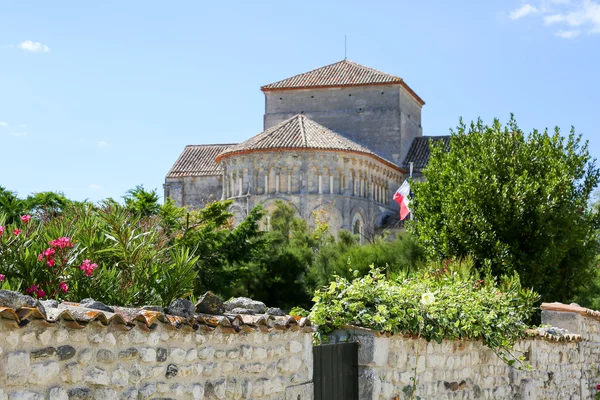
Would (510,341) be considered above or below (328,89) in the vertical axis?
below

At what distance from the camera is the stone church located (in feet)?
153

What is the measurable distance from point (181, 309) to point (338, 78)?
49.9 metres

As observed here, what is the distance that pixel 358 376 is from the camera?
7363 millimetres

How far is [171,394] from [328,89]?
163 ft


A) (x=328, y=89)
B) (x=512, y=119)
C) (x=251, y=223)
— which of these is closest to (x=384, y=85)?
(x=328, y=89)

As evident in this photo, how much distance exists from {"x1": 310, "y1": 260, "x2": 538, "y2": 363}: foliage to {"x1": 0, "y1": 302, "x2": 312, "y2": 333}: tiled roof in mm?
1028

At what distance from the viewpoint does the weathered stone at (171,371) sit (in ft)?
17.2

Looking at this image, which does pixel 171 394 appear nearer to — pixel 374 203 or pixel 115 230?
pixel 115 230

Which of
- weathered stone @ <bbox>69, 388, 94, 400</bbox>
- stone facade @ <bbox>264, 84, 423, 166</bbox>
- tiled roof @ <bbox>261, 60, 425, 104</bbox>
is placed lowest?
weathered stone @ <bbox>69, 388, 94, 400</bbox>

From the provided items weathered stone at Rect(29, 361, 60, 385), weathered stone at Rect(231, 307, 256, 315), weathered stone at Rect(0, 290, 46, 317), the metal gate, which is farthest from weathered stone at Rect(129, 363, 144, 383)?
the metal gate

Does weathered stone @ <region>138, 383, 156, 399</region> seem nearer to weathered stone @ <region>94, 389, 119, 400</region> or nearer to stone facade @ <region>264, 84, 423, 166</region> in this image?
weathered stone @ <region>94, 389, 119, 400</region>

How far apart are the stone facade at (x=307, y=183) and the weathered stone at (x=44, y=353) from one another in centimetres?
4173

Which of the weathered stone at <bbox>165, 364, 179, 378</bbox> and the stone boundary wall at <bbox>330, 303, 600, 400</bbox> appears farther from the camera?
the stone boundary wall at <bbox>330, 303, 600, 400</bbox>

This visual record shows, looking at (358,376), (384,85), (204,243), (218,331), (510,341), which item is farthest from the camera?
(384,85)
